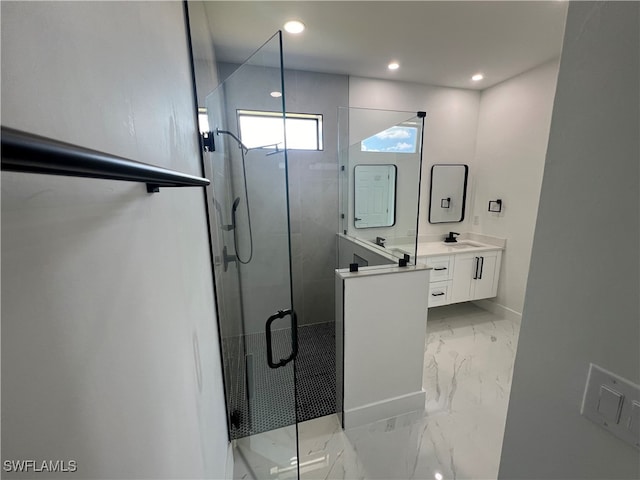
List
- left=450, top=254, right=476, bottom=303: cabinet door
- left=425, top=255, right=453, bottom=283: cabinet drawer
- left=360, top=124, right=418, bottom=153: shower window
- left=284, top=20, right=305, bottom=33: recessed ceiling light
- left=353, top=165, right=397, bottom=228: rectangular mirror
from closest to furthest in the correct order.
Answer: left=284, top=20, right=305, bottom=33: recessed ceiling light
left=360, top=124, right=418, bottom=153: shower window
left=353, top=165, right=397, bottom=228: rectangular mirror
left=425, top=255, right=453, bottom=283: cabinet drawer
left=450, top=254, right=476, bottom=303: cabinet door

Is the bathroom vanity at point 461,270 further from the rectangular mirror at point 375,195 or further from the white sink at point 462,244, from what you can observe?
the rectangular mirror at point 375,195

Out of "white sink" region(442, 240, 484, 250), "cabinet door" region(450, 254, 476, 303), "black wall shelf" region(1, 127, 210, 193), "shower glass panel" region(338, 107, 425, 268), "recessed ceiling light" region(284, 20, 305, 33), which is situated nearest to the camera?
"black wall shelf" region(1, 127, 210, 193)

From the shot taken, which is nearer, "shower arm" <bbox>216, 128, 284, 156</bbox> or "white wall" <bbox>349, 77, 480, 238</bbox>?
"shower arm" <bbox>216, 128, 284, 156</bbox>

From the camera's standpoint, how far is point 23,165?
0.18 meters

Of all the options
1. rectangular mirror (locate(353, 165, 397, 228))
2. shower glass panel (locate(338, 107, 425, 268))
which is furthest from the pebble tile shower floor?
rectangular mirror (locate(353, 165, 397, 228))

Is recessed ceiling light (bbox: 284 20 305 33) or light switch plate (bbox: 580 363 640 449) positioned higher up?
recessed ceiling light (bbox: 284 20 305 33)

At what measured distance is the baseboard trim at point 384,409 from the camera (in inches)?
71.9

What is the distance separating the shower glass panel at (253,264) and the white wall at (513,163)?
2933 mm

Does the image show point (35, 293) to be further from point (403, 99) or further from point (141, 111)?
point (403, 99)

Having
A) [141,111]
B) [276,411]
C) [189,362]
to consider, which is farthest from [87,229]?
[276,411]

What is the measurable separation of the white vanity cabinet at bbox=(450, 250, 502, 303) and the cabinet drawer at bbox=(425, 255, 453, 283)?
98 millimetres

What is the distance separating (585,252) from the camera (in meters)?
0.60

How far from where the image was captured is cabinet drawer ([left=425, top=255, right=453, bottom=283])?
2982 millimetres

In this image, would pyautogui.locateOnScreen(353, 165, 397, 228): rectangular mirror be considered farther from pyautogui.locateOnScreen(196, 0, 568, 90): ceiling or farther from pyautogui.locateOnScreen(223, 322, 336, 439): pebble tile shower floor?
pyautogui.locateOnScreen(223, 322, 336, 439): pebble tile shower floor
